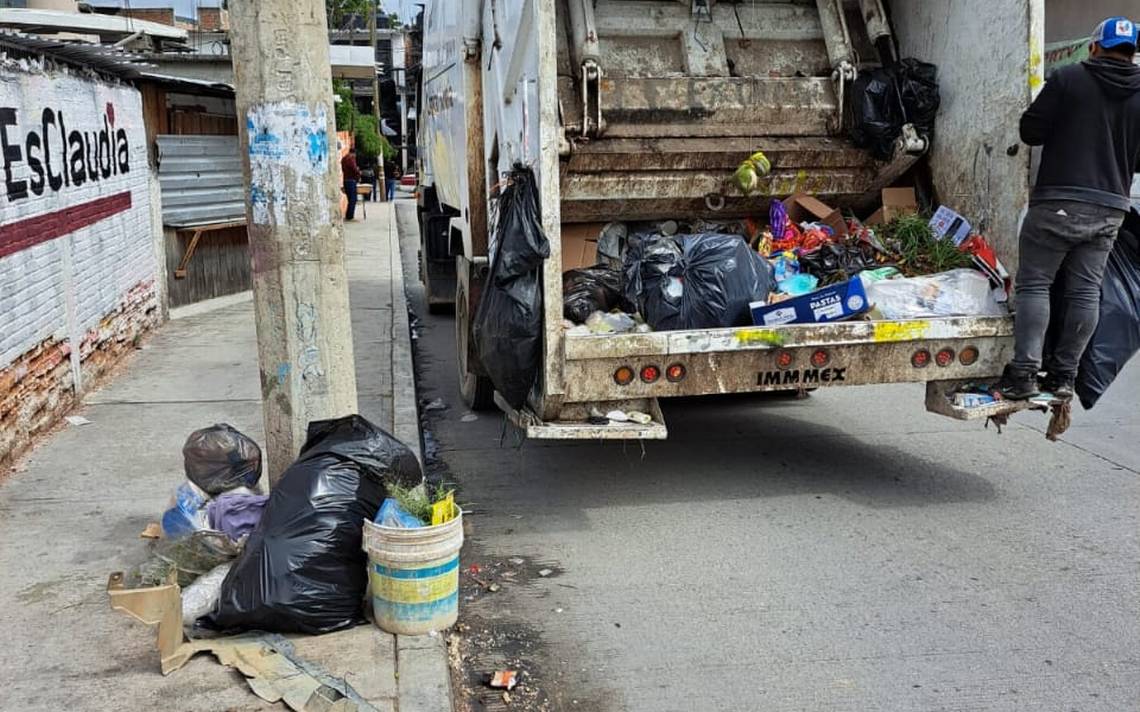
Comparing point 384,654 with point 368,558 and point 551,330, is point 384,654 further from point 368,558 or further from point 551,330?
point 551,330

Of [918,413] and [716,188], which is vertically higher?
[716,188]

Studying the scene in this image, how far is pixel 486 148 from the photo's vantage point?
5859 mm

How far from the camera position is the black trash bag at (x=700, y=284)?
511cm

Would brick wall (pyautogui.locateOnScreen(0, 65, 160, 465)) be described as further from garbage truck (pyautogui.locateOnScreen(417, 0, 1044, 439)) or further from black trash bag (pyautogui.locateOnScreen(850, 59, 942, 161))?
black trash bag (pyautogui.locateOnScreen(850, 59, 942, 161))

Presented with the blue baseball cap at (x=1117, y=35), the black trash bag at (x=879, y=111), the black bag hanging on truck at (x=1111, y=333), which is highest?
the blue baseball cap at (x=1117, y=35)

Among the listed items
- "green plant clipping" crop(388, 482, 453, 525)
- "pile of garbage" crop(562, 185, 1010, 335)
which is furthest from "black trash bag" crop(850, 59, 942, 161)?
"green plant clipping" crop(388, 482, 453, 525)

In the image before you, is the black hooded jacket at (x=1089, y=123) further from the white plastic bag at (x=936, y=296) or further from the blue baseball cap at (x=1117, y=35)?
the white plastic bag at (x=936, y=296)

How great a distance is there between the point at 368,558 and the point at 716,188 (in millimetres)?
3345

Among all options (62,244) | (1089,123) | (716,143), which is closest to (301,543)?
(716,143)

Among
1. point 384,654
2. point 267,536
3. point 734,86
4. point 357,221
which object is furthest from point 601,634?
point 357,221

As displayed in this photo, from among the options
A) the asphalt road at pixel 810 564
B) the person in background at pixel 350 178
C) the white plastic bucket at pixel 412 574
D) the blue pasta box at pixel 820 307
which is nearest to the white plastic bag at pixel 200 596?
the white plastic bucket at pixel 412 574

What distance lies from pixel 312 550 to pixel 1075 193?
12.0 feet

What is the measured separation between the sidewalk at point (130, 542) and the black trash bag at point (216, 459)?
0.41 metres

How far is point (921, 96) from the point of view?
5867mm
